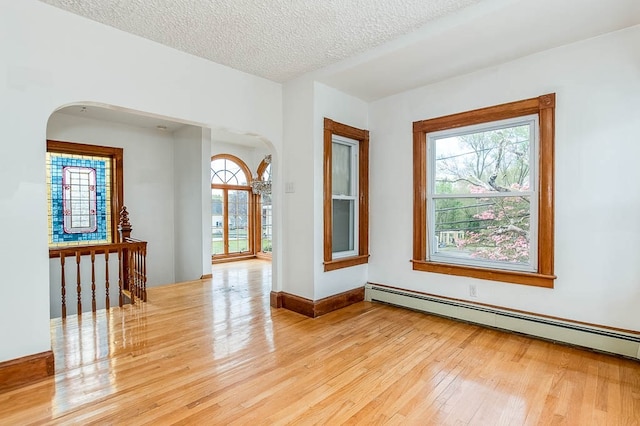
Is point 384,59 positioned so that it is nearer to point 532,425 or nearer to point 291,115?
point 291,115

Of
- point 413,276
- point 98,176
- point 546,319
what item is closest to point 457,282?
point 413,276

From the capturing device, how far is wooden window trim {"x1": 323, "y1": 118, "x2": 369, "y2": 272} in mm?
3785

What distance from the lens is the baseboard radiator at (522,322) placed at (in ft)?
8.60

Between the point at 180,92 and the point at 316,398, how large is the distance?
2.83 m

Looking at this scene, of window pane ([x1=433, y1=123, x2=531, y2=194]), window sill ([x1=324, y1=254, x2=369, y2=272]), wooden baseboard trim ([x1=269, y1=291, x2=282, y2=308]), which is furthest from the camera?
wooden baseboard trim ([x1=269, y1=291, x2=282, y2=308])

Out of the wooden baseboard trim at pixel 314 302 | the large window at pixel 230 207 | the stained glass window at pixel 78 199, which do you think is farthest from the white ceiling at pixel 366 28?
the large window at pixel 230 207

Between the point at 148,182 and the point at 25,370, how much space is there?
4.48 meters

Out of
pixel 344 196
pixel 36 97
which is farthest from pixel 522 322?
pixel 36 97

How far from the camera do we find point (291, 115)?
391 cm

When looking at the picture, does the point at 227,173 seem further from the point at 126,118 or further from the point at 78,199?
the point at 78,199

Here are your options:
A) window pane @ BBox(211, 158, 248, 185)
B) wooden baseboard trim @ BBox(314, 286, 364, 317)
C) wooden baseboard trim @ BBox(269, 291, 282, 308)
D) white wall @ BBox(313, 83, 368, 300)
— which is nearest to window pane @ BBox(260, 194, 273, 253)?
window pane @ BBox(211, 158, 248, 185)

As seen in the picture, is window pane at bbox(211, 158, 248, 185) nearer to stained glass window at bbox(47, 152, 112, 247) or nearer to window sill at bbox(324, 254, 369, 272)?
stained glass window at bbox(47, 152, 112, 247)

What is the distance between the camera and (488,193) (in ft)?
11.1

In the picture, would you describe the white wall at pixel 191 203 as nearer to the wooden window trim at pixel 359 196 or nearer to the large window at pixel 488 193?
the wooden window trim at pixel 359 196
